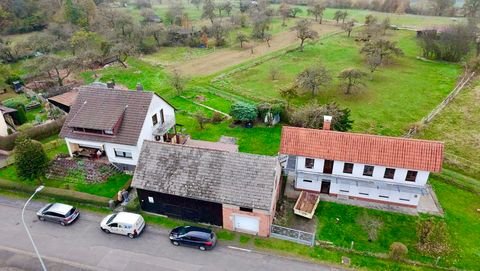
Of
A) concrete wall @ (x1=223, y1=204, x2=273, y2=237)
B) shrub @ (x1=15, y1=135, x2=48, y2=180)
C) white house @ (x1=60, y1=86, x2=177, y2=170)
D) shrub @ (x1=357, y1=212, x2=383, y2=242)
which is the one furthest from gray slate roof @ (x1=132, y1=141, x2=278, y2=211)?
shrub @ (x1=15, y1=135, x2=48, y2=180)

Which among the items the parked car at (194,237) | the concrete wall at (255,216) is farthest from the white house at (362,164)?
the parked car at (194,237)

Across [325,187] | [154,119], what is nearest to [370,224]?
[325,187]

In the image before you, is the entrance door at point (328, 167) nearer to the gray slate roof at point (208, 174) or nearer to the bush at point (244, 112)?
the gray slate roof at point (208, 174)

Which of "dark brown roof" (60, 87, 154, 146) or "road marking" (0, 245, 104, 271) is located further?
"dark brown roof" (60, 87, 154, 146)

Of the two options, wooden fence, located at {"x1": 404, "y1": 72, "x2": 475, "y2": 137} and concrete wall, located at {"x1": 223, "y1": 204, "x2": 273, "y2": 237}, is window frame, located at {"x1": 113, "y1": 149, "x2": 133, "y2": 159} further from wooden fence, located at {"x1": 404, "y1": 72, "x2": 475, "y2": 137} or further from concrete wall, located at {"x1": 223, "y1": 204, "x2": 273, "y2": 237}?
wooden fence, located at {"x1": 404, "y1": 72, "x2": 475, "y2": 137}

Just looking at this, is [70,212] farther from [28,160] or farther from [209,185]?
[209,185]

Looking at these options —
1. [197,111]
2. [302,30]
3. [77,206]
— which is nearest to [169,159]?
[77,206]
